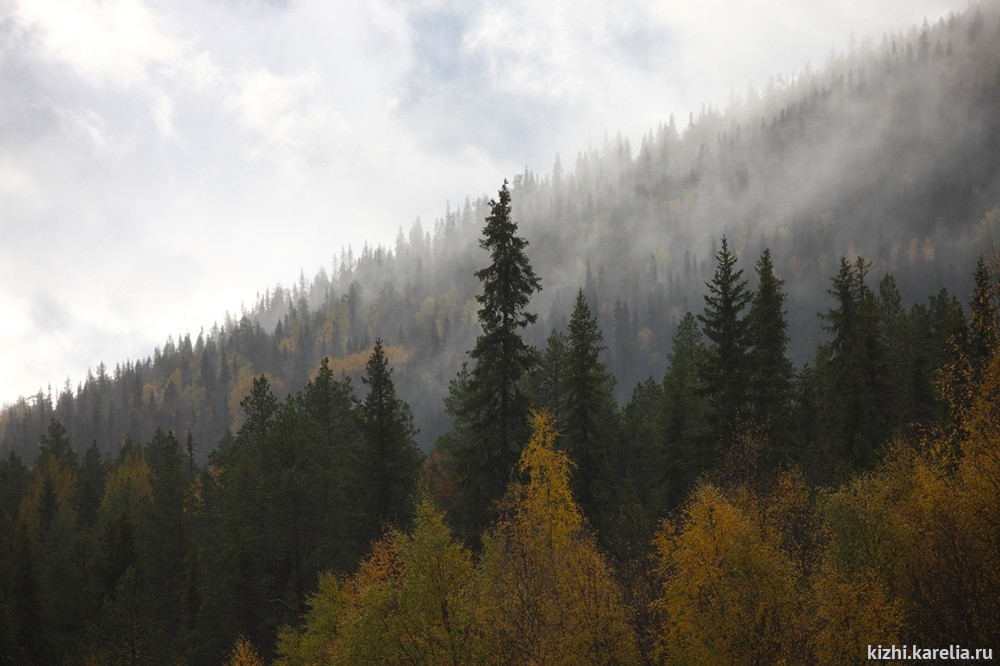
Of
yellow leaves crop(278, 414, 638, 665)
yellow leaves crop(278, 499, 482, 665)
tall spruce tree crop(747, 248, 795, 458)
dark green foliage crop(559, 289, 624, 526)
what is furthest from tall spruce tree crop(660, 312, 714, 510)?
yellow leaves crop(278, 499, 482, 665)

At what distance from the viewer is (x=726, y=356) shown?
3328 centimetres

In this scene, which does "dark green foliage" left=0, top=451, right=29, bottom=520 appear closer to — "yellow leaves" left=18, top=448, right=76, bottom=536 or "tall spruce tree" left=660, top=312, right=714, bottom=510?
"yellow leaves" left=18, top=448, right=76, bottom=536

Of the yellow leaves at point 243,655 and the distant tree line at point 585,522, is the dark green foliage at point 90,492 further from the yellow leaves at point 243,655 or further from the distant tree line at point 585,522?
the yellow leaves at point 243,655

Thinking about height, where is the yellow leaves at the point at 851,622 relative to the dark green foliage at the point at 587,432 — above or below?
below

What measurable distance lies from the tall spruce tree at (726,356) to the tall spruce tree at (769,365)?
55 cm

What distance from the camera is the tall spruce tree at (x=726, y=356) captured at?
32594 mm

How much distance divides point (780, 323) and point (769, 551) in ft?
53.5

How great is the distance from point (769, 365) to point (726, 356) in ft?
7.15

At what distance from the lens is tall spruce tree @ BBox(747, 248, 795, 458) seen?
31562 mm

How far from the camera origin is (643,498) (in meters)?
54.3

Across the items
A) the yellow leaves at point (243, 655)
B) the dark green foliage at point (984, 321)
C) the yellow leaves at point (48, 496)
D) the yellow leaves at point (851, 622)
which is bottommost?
the yellow leaves at point (243, 655)

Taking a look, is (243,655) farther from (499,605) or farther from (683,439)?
(683,439)

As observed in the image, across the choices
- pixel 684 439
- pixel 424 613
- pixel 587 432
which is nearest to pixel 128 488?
pixel 587 432

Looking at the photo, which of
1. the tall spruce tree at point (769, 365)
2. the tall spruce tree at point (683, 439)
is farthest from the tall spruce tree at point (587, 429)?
the tall spruce tree at point (769, 365)
